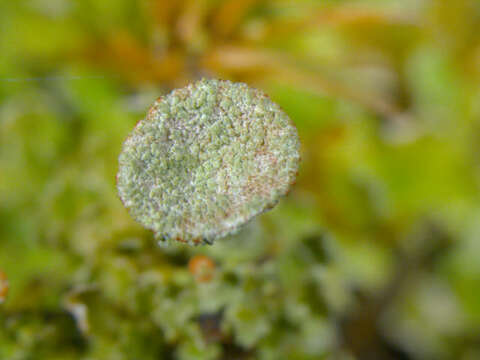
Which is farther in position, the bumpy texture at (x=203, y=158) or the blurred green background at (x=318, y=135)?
the blurred green background at (x=318, y=135)

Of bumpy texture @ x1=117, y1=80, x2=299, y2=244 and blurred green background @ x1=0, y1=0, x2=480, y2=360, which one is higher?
blurred green background @ x1=0, y1=0, x2=480, y2=360

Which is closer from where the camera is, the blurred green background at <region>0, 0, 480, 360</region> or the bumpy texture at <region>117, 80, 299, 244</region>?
the bumpy texture at <region>117, 80, 299, 244</region>

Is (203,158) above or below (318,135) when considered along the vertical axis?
below

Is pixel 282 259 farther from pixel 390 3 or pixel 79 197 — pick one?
pixel 390 3

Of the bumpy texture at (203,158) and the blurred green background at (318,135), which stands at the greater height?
the blurred green background at (318,135)

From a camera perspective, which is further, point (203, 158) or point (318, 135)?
point (318, 135)
